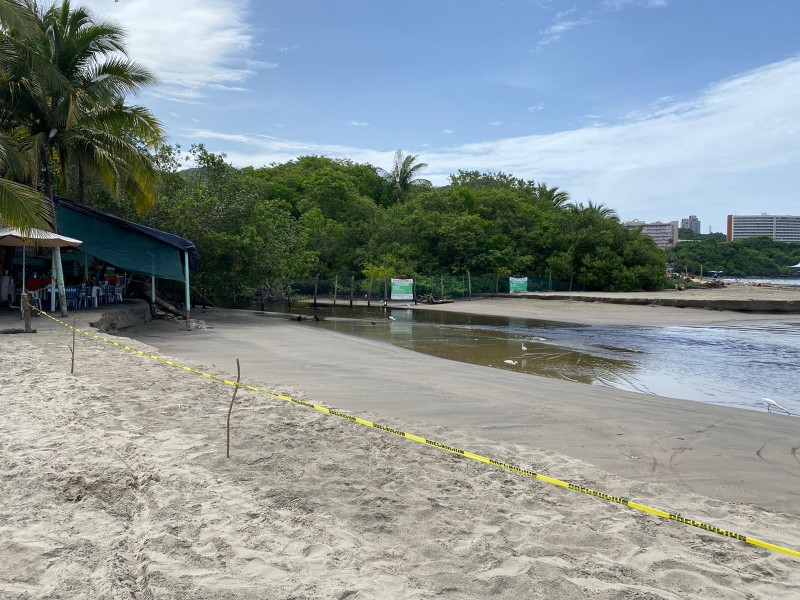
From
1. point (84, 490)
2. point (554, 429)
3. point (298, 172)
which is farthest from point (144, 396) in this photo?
point (298, 172)

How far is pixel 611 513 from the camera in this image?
13.8 feet

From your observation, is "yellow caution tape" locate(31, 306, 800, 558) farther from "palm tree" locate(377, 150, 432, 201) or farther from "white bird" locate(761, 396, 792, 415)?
"palm tree" locate(377, 150, 432, 201)

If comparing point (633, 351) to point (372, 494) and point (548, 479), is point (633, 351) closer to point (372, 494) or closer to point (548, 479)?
point (548, 479)

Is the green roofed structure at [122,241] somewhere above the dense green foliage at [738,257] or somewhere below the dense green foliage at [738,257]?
below

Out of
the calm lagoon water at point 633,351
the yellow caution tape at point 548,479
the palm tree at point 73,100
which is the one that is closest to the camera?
the yellow caution tape at point 548,479

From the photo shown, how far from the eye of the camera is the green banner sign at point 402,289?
34.1m

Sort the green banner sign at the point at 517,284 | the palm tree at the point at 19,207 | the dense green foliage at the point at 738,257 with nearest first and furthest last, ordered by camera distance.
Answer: the palm tree at the point at 19,207, the green banner sign at the point at 517,284, the dense green foliage at the point at 738,257

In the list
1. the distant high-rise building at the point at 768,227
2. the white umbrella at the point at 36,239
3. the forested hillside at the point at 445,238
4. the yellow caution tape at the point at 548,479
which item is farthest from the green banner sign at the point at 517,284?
the distant high-rise building at the point at 768,227

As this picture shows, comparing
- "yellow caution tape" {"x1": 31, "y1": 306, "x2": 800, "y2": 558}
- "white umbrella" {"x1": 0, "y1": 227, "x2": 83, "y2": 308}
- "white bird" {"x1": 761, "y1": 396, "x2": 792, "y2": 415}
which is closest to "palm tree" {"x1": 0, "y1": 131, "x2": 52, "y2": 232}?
"white umbrella" {"x1": 0, "y1": 227, "x2": 83, "y2": 308}

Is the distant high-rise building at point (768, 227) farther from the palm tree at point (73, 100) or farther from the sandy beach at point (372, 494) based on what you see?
the sandy beach at point (372, 494)

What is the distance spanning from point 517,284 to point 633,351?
22.1m

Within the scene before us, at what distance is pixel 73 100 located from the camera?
15188mm

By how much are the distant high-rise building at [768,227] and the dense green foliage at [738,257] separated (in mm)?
78473

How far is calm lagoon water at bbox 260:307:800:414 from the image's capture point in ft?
35.6
